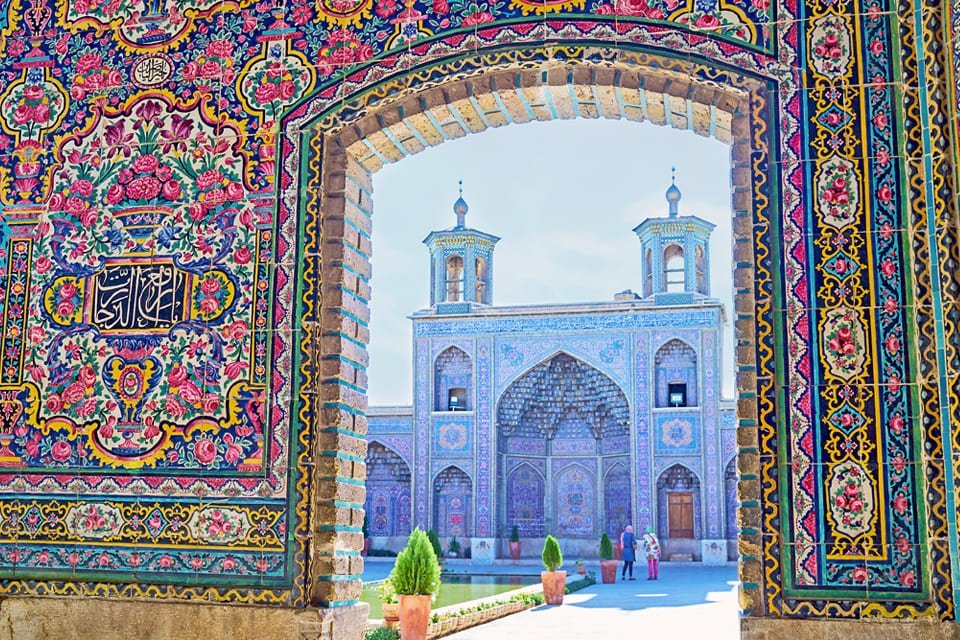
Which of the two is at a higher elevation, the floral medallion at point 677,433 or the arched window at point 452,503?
the floral medallion at point 677,433

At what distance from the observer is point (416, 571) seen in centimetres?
671

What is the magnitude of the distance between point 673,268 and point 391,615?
47.0 ft

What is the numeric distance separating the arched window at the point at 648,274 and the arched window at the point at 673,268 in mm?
386

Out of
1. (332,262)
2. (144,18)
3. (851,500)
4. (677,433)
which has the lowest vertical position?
(851,500)

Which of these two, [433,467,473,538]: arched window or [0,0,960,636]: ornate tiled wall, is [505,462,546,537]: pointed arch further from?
[0,0,960,636]: ornate tiled wall

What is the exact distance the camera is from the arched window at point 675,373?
20.0m

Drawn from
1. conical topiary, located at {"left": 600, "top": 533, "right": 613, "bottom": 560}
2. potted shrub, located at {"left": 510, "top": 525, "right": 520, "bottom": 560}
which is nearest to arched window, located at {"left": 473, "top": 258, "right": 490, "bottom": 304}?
potted shrub, located at {"left": 510, "top": 525, "right": 520, "bottom": 560}

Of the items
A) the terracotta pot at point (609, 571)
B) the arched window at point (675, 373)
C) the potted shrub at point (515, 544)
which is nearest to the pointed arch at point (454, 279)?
the arched window at point (675, 373)

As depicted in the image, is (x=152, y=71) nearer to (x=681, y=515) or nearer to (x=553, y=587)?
(x=553, y=587)

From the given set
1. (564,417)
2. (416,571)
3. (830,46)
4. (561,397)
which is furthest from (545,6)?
(564,417)

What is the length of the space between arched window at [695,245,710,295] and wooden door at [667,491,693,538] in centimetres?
394

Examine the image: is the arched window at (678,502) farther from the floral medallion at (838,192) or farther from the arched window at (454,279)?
the floral medallion at (838,192)

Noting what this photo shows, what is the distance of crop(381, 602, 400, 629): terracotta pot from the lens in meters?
7.08

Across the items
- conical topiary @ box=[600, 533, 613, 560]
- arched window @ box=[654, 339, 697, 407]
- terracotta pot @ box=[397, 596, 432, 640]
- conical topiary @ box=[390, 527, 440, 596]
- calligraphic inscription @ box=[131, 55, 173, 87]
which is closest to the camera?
calligraphic inscription @ box=[131, 55, 173, 87]
